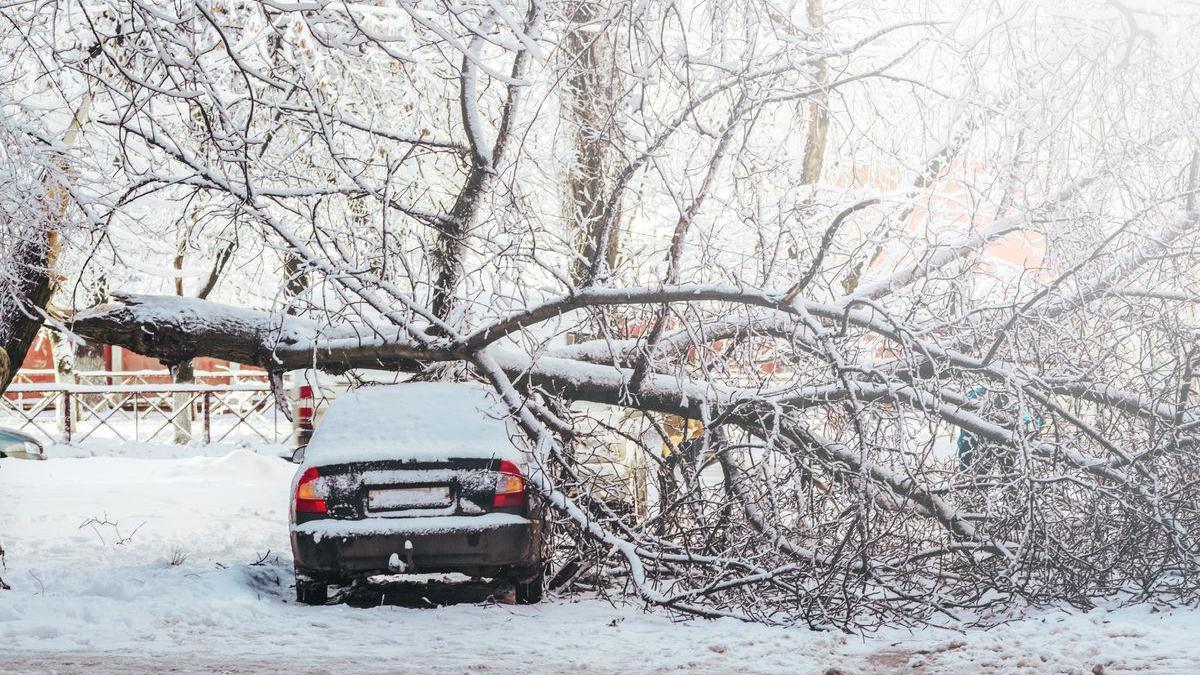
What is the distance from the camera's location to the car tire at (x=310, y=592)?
7.75 m

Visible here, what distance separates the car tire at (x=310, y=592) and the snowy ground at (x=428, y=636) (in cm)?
9

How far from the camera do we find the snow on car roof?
24.9 feet

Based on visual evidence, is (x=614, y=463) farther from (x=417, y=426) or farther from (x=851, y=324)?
(x=851, y=324)

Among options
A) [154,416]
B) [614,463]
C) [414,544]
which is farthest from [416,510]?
[154,416]

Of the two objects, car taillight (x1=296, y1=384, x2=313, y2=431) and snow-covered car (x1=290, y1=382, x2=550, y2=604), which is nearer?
snow-covered car (x1=290, y1=382, x2=550, y2=604)

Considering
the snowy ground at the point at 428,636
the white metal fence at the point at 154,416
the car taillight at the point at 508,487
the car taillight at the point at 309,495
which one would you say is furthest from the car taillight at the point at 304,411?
the car taillight at the point at 508,487

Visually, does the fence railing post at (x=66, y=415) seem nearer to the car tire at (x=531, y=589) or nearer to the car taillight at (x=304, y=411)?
the car taillight at (x=304, y=411)

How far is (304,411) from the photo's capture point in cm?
1515

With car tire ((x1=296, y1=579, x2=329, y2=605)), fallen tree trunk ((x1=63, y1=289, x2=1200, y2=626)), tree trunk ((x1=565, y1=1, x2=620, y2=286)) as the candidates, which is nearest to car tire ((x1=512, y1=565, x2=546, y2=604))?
fallen tree trunk ((x1=63, y1=289, x2=1200, y2=626))

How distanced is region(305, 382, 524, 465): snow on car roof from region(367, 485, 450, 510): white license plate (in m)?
0.19

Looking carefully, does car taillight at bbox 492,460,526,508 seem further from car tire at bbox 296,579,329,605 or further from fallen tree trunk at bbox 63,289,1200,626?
car tire at bbox 296,579,329,605

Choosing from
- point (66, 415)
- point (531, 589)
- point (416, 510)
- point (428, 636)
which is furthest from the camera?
point (66, 415)

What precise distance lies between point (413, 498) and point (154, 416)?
2163cm

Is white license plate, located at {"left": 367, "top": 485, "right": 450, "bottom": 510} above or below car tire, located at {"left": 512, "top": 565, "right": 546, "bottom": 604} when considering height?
above
